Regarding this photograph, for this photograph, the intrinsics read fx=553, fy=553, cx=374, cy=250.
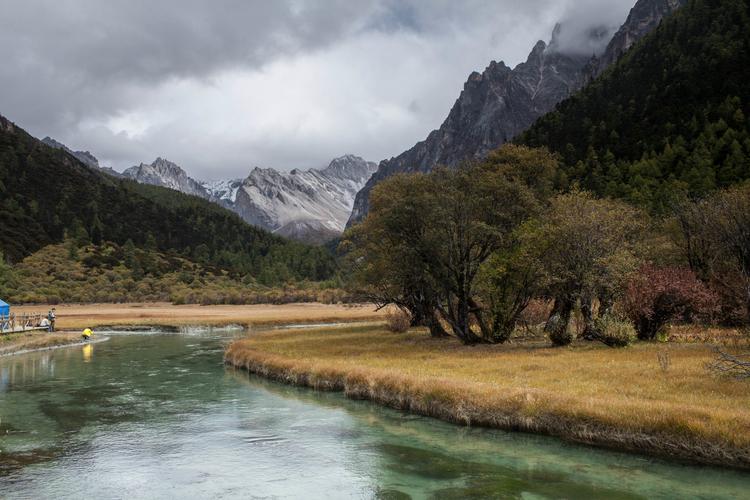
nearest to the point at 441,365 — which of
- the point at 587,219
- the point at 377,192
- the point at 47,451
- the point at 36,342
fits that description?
the point at 587,219

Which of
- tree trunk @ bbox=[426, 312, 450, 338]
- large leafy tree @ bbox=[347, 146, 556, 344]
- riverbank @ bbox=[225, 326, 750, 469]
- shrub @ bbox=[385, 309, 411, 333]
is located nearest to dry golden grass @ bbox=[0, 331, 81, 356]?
riverbank @ bbox=[225, 326, 750, 469]

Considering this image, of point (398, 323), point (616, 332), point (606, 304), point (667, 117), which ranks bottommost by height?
point (616, 332)

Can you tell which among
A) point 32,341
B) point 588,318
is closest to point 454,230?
point 588,318

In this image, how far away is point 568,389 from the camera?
979 inches

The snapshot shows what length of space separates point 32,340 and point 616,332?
66256mm

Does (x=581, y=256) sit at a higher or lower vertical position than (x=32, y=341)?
higher

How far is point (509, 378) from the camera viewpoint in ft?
94.5

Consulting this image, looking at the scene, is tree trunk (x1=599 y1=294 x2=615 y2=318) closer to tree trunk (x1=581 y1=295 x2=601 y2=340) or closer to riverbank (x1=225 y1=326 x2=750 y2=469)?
tree trunk (x1=581 y1=295 x2=601 y2=340)

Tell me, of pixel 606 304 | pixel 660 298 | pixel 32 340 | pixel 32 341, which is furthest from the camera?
pixel 32 340

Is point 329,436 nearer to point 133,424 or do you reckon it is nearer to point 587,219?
point 133,424

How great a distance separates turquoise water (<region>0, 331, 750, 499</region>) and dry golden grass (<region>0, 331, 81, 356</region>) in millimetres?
32877

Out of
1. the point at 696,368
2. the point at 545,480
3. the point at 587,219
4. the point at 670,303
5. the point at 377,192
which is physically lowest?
the point at 545,480

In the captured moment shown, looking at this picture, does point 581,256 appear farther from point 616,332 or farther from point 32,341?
point 32,341

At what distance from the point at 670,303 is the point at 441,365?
59.9ft
